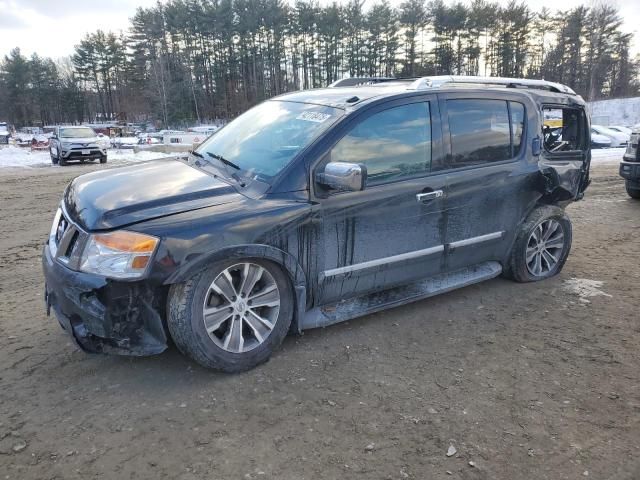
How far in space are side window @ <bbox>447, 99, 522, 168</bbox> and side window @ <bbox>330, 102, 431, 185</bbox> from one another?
27 centimetres

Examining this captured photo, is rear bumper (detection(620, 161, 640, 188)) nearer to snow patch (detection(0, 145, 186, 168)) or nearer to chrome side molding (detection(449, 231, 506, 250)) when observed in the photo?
chrome side molding (detection(449, 231, 506, 250))

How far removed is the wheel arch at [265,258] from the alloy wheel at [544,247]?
2.46 meters

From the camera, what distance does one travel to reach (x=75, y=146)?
728 inches

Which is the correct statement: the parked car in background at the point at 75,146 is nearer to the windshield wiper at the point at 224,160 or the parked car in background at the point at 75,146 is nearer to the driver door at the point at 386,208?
the windshield wiper at the point at 224,160

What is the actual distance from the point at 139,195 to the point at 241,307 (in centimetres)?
96

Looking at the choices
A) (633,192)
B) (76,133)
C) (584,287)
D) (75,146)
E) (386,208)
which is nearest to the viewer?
(386,208)

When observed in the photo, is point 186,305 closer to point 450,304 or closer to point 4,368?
point 4,368

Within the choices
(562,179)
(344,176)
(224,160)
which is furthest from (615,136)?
(344,176)

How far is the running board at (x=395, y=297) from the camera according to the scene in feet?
11.6

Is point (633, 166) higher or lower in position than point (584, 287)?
higher

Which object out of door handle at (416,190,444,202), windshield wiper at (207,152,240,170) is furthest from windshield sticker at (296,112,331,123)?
door handle at (416,190,444,202)

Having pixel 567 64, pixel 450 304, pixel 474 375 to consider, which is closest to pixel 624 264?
pixel 450 304

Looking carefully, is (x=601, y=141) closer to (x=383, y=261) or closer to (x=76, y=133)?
(x=76, y=133)

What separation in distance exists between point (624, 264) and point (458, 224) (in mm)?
2591
